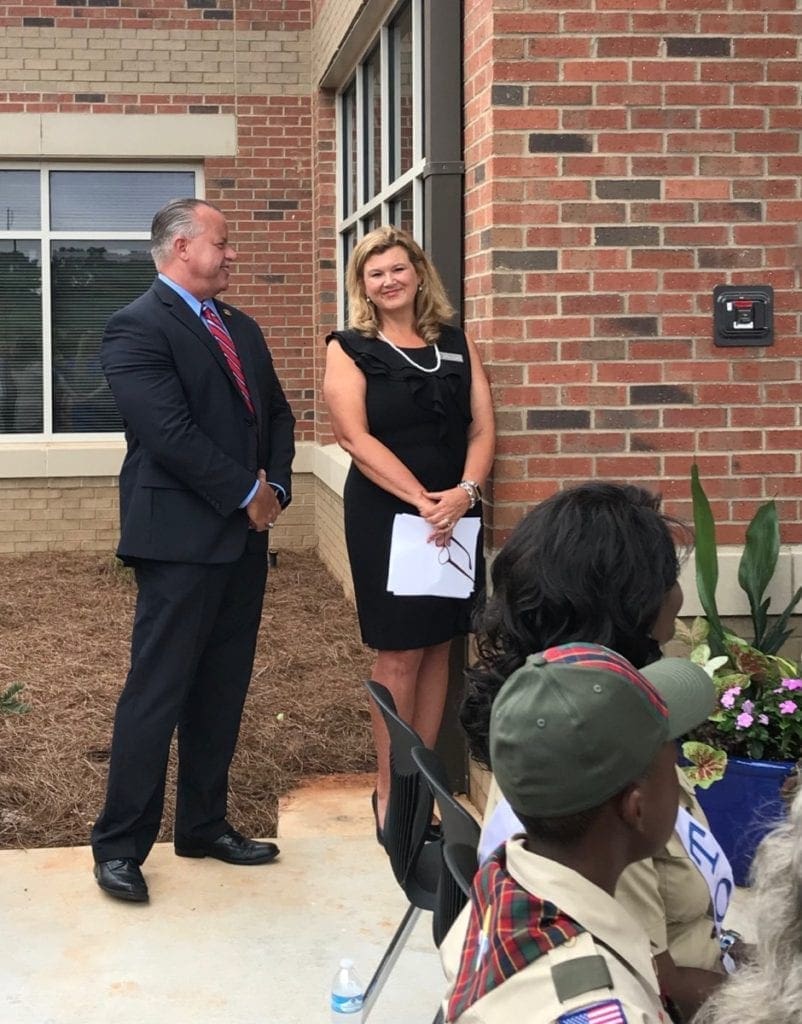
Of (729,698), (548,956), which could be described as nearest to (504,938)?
(548,956)

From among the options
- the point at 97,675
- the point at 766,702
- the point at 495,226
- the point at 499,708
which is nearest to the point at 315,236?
the point at 97,675

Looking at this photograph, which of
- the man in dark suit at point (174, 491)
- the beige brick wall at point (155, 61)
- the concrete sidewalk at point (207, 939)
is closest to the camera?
the concrete sidewalk at point (207, 939)

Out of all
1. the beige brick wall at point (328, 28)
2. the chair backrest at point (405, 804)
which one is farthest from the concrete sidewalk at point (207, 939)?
the beige brick wall at point (328, 28)

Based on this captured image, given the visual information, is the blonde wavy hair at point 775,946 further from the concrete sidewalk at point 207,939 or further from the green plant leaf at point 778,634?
the green plant leaf at point 778,634

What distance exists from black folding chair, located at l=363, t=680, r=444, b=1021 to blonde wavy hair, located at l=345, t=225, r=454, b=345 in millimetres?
1798

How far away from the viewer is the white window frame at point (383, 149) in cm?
601

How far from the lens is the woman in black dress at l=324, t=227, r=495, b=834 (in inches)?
180

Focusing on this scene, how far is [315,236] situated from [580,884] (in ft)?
30.7

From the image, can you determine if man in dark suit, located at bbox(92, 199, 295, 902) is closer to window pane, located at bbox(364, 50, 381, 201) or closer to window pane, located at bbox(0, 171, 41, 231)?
window pane, located at bbox(364, 50, 381, 201)

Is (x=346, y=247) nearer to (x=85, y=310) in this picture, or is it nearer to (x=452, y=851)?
(x=85, y=310)

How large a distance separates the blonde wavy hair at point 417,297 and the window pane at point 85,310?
700cm

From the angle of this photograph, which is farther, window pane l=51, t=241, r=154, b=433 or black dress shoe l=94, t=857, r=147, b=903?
window pane l=51, t=241, r=154, b=433

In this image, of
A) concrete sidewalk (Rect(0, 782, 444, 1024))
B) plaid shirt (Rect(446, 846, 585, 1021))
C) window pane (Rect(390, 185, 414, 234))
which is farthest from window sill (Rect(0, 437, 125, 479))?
plaid shirt (Rect(446, 846, 585, 1021))

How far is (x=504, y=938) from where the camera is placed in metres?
1.67
